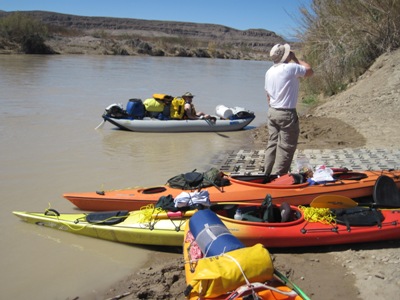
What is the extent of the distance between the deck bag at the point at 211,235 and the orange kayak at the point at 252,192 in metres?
1.26

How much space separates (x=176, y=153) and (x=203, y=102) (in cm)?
A: 730

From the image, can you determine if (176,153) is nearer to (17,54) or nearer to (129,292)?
(129,292)

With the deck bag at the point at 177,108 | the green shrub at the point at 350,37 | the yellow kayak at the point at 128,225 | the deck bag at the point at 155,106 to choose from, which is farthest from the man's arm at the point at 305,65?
the green shrub at the point at 350,37

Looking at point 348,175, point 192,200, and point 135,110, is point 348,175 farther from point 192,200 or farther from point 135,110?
point 135,110

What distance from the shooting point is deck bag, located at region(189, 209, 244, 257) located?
3.25m

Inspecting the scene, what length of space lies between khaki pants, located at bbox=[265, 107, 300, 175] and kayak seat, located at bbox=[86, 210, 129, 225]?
201cm

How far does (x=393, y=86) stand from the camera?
1101 cm

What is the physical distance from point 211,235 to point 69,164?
486cm

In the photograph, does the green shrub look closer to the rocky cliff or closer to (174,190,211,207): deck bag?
(174,190,211,207): deck bag

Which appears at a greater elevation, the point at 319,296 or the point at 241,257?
the point at 241,257

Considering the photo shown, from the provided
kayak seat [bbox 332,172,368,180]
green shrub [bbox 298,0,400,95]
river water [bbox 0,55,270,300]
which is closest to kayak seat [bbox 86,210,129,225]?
river water [bbox 0,55,270,300]

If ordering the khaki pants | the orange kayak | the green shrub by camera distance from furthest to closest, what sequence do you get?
the green shrub < the khaki pants < the orange kayak

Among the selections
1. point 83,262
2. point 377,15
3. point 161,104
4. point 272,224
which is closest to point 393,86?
point 377,15

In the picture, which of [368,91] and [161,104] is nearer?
[161,104]
